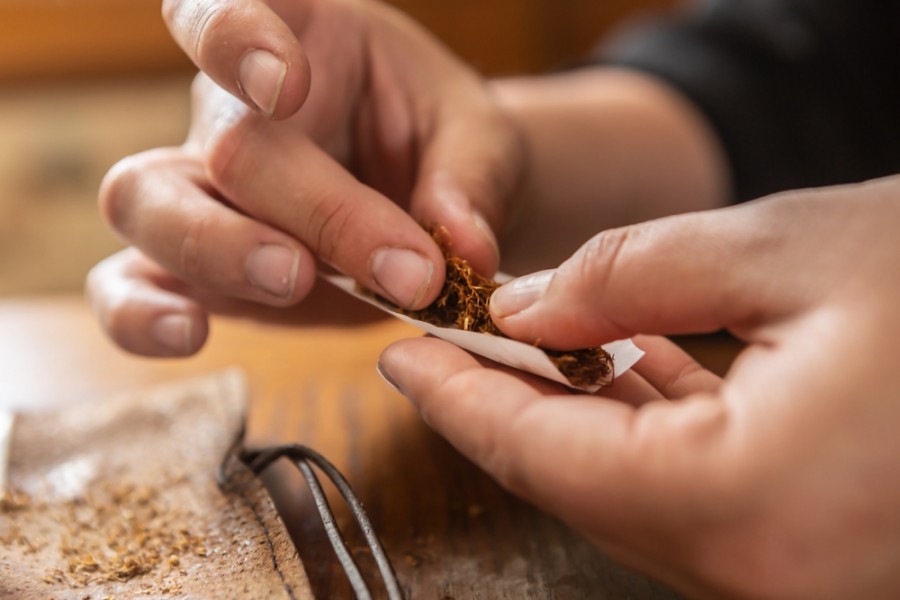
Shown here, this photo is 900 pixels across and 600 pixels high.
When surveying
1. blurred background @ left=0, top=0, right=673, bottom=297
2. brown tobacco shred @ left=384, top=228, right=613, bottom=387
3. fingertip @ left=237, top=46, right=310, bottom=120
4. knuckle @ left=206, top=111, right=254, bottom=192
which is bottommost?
blurred background @ left=0, top=0, right=673, bottom=297

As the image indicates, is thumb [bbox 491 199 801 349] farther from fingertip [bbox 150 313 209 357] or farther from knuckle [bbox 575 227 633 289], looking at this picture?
fingertip [bbox 150 313 209 357]

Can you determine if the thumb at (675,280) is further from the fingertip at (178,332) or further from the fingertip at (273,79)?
the fingertip at (178,332)

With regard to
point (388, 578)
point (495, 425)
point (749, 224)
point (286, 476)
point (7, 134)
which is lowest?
point (7, 134)

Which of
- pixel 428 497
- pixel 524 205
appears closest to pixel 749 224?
pixel 428 497

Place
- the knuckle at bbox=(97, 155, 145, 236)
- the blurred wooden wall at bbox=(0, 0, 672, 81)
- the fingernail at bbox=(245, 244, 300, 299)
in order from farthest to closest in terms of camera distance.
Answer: the blurred wooden wall at bbox=(0, 0, 672, 81)
the knuckle at bbox=(97, 155, 145, 236)
the fingernail at bbox=(245, 244, 300, 299)

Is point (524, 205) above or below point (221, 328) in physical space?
above

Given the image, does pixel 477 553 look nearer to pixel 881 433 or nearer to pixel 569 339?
pixel 569 339

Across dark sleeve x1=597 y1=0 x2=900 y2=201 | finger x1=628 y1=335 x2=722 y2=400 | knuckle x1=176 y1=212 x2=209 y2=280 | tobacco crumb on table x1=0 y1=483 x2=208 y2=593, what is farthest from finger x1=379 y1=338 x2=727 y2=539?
dark sleeve x1=597 y1=0 x2=900 y2=201
